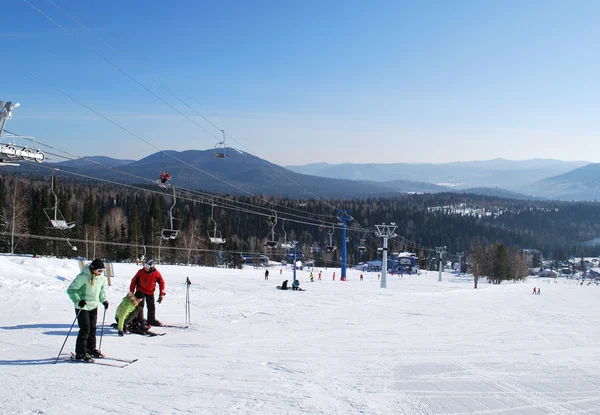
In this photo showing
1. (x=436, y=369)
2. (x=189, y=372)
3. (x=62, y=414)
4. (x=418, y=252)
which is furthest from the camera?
(x=418, y=252)

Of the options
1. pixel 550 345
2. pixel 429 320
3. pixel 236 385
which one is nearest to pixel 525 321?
pixel 429 320

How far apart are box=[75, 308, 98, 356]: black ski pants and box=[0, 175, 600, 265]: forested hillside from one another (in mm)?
11152

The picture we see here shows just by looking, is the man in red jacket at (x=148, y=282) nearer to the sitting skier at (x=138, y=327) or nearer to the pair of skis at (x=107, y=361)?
the sitting skier at (x=138, y=327)

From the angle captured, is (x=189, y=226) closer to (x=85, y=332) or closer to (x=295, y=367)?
(x=85, y=332)

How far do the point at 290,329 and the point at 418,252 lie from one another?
142 metres

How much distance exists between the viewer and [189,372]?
24.2 feet

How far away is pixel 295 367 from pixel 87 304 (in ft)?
11.7

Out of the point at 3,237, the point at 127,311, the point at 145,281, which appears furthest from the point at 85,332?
the point at 3,237

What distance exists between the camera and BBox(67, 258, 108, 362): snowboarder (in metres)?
7.70

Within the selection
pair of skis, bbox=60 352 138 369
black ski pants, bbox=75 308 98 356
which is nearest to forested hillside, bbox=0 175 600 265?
black ski pants, bbox=75 308 98 356

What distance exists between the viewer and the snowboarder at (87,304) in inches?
303

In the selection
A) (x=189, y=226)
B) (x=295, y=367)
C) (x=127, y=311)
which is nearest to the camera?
(x=295, y=367)

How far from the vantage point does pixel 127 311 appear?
10.2 metres

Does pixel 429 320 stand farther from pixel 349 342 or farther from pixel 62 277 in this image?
pixel 62 277
